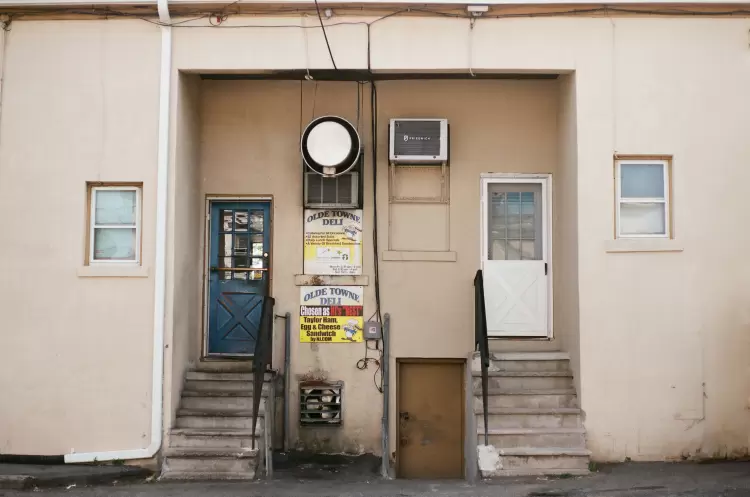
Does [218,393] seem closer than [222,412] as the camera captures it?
No

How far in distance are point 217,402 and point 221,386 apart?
0.22 m

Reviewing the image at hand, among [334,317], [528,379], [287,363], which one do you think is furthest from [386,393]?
[528,379]

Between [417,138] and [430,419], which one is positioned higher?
[417,138]

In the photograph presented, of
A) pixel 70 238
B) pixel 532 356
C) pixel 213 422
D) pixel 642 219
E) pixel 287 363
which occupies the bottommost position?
pixel 213 422

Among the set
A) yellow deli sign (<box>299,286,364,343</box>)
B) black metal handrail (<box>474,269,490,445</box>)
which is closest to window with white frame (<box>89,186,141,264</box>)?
yellow deli sign (<box>299,286,364,343</box>)

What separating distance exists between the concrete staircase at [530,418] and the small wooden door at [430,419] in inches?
27.3

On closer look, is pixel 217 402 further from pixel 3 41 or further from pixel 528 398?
pixel 3 41

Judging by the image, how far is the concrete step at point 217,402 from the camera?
26.3 feet

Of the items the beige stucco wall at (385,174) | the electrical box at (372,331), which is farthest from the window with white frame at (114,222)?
the electrical box at (372,331)

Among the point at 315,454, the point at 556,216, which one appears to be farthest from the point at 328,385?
the point at 556,216

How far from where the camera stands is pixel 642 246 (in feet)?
25.1

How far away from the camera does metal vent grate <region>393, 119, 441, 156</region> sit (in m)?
8.52

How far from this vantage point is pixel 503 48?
7.78 meters

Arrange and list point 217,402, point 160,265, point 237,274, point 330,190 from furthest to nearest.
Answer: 1. point 237,274
2. point 330,190
3. point 217,402
4. point 160,265
